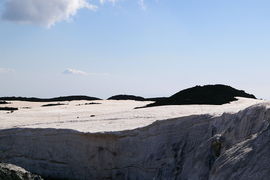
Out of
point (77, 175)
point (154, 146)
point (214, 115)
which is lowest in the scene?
point (77, 175)

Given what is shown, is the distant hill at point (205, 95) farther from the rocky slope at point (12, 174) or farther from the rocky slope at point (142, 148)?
the rocky slope at point (12, 174)

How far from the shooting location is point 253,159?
7.95m

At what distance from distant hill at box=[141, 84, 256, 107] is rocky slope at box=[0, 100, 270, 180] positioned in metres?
7.25

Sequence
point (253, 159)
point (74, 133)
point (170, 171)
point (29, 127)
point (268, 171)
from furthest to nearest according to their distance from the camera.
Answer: point (29, 127) → point (74, 133) → point (170, 171) → point (253, 159) → point (268, 171)

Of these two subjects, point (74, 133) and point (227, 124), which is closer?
point (227, 124)

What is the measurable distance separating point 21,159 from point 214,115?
853 centimetres

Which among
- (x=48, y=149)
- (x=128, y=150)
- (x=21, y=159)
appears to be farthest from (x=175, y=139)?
(x=21, y=159)

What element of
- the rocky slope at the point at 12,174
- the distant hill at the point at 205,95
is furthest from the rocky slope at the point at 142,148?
the distant hill at the point at 205,95

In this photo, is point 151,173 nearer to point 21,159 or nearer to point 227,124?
point 227,124

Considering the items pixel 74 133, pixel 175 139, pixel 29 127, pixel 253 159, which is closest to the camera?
pixel 253 159

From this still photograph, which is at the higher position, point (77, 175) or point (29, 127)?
point (29, 127)

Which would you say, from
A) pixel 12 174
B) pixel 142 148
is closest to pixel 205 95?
pixel 142 148

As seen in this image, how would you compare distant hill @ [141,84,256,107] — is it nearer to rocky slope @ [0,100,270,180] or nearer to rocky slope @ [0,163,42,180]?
rocky slope @ [0,100,270,180]

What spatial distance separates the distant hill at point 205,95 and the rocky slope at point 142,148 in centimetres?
725
